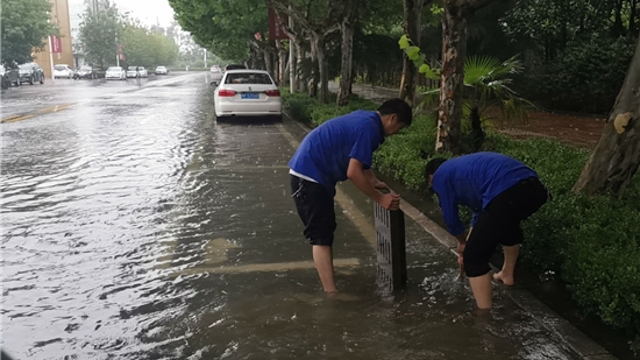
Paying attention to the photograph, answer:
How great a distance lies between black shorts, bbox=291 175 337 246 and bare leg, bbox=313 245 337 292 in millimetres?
50

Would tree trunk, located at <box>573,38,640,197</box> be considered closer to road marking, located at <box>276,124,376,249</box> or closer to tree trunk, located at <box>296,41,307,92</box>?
road marking, located at <box>276,124,376,249</box>

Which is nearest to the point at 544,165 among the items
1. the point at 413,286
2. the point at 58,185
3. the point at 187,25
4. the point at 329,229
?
the point at 413,286

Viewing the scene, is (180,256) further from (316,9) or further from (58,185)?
(316,9)

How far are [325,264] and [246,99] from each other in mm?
11716

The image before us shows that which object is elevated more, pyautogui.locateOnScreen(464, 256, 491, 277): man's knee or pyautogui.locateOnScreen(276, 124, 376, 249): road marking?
pyautogui.locateOnScreen(464, 256, 491, 277): man's knee

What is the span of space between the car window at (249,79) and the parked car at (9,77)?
25.1 m

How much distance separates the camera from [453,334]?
145 inches

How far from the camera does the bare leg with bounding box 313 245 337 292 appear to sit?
420 cm

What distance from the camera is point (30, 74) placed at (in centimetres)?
4300

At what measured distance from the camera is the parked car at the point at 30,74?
4218 cm

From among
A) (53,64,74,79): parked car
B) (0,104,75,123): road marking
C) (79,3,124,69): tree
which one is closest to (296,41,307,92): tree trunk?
(0,104,75,123): road marking

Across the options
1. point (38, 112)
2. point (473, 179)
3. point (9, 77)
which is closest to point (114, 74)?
point (9, 77)

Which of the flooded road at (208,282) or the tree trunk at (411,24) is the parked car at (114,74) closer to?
the tree trunk at (411,24)

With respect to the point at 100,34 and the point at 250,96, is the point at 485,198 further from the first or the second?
the point at 100,34
